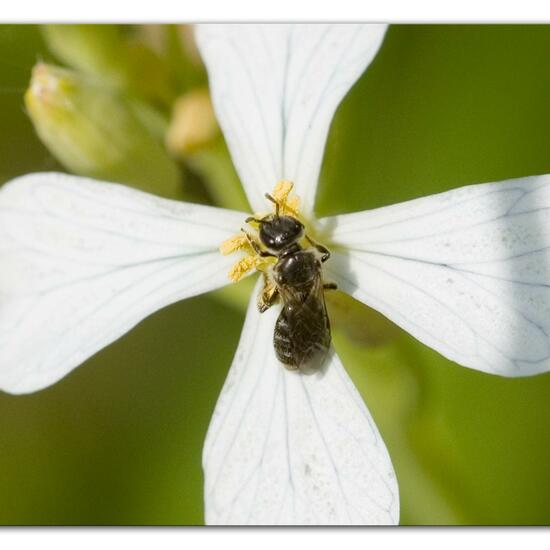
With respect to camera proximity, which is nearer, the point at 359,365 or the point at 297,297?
the point at 297,297

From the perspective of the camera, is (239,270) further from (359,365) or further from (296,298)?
(359,365)

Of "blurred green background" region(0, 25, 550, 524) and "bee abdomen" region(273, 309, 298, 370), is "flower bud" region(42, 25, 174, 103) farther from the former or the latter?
"bee abdomen" region(273, 309, 298, 370)

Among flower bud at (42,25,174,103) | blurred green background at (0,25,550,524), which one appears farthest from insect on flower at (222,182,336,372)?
flower bud at (42,25,174,103)

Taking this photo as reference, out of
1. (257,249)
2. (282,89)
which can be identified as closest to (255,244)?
(257,249)

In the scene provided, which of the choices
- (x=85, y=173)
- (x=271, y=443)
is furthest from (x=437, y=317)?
(x=85, y=173)

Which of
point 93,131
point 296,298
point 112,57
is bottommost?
point 296,298

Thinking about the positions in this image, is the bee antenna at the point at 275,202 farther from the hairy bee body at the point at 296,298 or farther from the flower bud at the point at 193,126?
the flower bud at the point at 193,126
